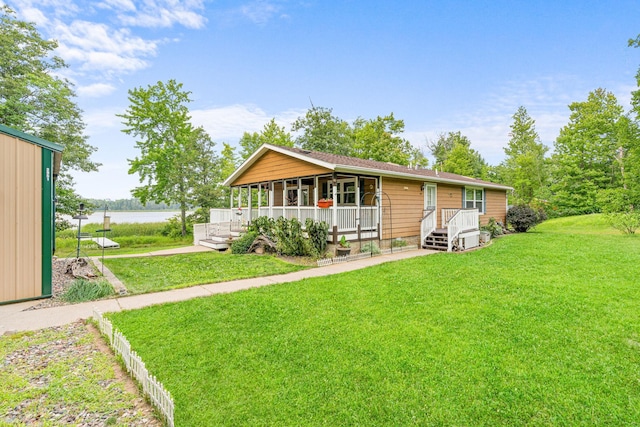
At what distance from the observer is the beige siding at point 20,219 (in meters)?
5.12

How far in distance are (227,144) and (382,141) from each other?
13947 mm

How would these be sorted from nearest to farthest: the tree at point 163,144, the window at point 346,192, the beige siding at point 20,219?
the beige siding at point 20,219
the window at point 346,192
the tree at point 163,144

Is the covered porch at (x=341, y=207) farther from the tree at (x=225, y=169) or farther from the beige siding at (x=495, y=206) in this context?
the tree at (x=225, y=169)

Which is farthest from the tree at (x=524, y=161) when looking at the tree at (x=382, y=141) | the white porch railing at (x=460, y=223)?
the white porch railing at (x=460, y=223)

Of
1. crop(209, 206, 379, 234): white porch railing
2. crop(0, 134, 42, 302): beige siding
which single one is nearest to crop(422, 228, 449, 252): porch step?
crop(209, 206, 379, 234): white porch railing

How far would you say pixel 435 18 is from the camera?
13.5 m

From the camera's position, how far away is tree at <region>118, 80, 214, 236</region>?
20859 mm

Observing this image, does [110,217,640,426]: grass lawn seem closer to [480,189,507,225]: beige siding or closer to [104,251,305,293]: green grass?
[104,251,305,293]: green grass

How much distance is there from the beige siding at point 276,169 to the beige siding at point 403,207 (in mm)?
2968

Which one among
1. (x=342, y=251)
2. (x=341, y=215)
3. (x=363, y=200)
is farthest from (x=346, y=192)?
(x=342, y=251)

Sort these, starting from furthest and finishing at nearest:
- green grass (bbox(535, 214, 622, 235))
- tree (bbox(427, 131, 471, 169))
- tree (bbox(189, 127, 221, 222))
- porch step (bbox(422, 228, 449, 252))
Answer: tree (bbox(427, 131, 471, 169))
tree (bbox(189, 127, 221, 222))
green grass (bbox(535, 214, 622, 235))
porch step (bbox(422, 228, 449, 252))

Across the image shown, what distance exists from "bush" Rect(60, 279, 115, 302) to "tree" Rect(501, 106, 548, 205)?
2996 cm

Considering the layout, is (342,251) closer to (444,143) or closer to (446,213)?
(446,213)

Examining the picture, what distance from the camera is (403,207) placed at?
1195cm
